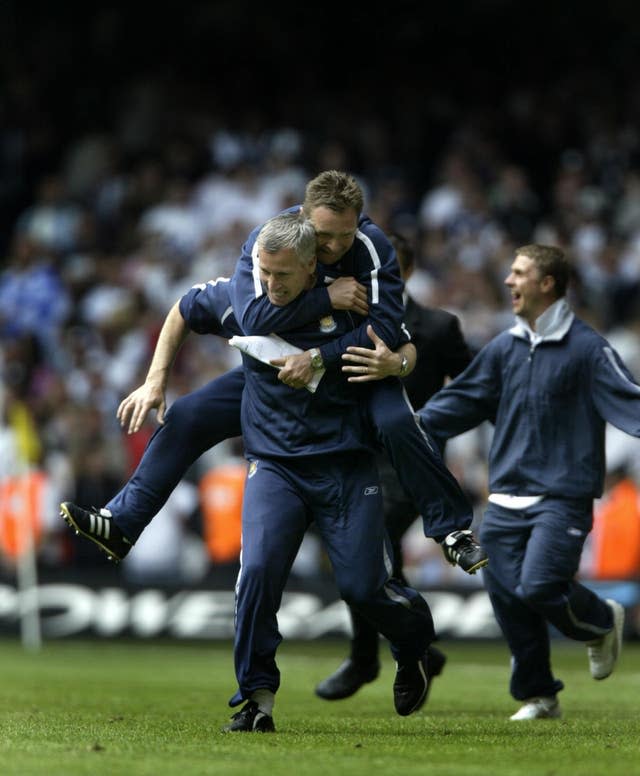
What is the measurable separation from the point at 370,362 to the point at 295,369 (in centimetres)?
34

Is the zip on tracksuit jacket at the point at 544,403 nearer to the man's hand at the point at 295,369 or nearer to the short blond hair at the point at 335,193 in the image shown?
the man's hand at the point at 295,369

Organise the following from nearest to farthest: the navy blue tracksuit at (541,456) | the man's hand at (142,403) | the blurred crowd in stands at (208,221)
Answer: the man's hand at (142,403) → the navy blue tracksuit at (541,456) → the blurred crowd in stands at (208,221)

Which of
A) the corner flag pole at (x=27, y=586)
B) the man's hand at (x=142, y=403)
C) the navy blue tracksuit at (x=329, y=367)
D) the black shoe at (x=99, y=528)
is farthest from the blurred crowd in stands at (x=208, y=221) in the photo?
the man's hand at (x=142, y=403)

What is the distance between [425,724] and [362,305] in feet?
7.27

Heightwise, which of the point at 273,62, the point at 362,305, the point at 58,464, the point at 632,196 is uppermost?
the point at 273,62

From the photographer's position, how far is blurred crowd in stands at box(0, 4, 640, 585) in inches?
671

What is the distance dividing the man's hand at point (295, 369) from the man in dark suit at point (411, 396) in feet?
7.41

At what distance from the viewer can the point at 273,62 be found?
2355cm

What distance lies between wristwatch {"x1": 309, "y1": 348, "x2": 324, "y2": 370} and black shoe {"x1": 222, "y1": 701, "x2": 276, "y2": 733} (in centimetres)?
156

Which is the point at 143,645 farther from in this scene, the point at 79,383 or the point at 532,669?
the point at 532,669

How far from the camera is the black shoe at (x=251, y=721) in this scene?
780cm

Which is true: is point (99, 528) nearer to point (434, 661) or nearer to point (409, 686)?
point (409, 686)

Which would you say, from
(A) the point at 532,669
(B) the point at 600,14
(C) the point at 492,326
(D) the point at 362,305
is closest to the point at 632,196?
(C) the point at 492,326

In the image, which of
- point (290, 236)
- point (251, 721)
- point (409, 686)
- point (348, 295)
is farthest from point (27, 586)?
point (290, 236)
